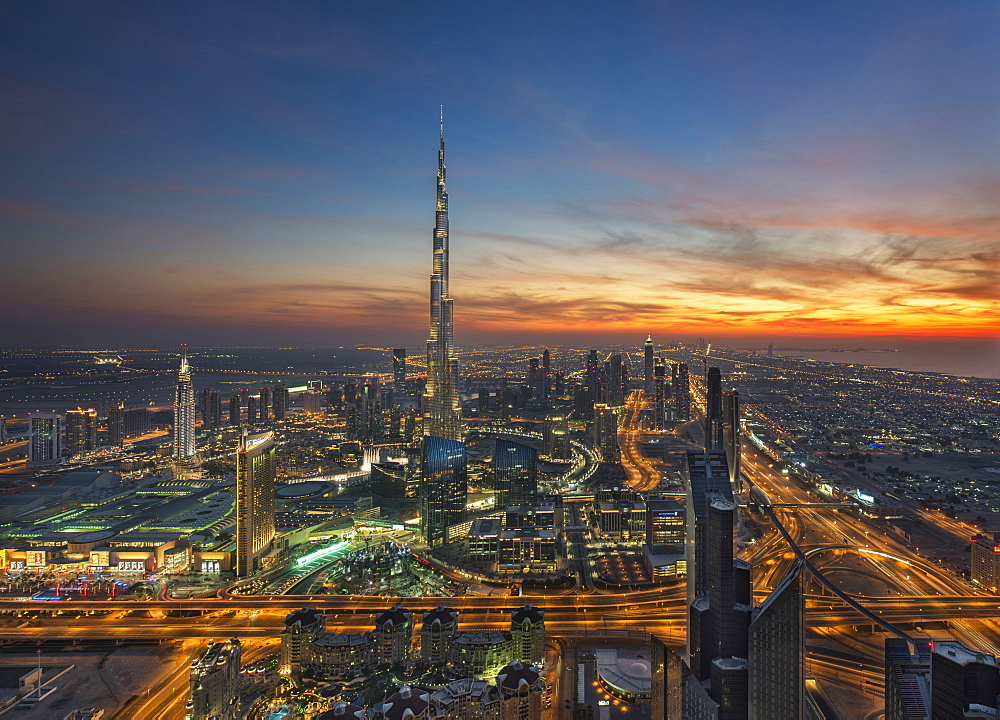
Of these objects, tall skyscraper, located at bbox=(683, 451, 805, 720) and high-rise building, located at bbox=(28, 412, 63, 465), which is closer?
tall skyscraper, located at bbox=(683, 451, 805, 720)

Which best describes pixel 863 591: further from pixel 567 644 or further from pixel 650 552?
pixel 567 644

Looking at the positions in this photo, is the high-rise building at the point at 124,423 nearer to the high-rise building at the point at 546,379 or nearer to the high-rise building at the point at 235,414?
the high-rise building at the point at 235,414

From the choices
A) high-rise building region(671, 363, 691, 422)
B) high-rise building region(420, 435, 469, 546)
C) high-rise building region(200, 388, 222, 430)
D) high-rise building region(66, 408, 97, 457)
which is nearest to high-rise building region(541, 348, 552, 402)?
high-rise building region(671, 363, 691, 422)

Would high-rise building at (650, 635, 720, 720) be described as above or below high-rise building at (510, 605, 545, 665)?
above

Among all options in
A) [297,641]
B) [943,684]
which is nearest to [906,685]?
[943,684]

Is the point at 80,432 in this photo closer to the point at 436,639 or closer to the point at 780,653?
the point at 436,639

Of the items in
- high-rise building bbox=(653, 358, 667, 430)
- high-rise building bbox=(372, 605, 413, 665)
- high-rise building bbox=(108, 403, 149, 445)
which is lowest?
high-rise building bbox=(372, 605, 413, 665)

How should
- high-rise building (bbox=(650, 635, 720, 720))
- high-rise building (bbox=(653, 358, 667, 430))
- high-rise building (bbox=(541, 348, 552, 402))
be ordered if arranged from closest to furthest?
high-rise building (bbox=(650, 635, 720, 720)) < high-rise building (bbox=(653, 358, 667, 430)) < high-rise building (bbox=(541, 348, 552, 402))

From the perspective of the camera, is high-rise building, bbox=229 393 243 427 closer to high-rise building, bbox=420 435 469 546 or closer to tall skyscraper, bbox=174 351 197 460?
tall skyscraper, bbox=174 351 197 460
